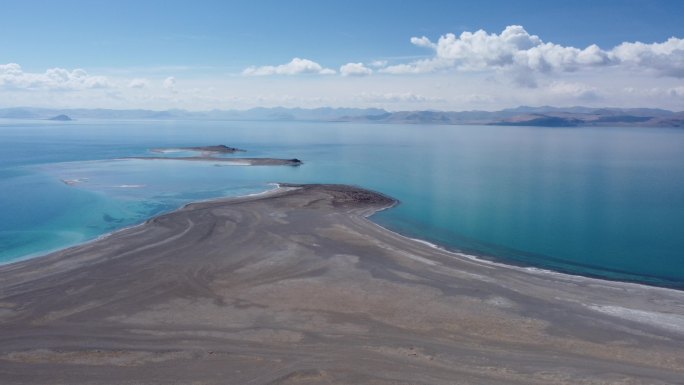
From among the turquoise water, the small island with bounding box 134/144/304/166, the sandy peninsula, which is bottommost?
the sandy peninsula

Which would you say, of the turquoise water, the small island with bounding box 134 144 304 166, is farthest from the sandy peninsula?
the small island with bounding box 134 144 304 166

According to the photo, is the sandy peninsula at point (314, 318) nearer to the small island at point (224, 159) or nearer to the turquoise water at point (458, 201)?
the turquoise water at point (458, 201)

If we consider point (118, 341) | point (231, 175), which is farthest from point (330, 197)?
point (118, 341)

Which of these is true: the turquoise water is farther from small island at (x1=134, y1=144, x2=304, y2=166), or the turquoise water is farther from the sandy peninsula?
the sandy peninsula

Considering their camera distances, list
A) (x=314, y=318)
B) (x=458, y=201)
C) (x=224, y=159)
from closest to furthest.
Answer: (x=314, y=318), (x=458, y=201), (x=224, y=159)

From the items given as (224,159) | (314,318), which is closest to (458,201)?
(314,318)

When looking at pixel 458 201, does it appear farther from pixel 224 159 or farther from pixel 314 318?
pixel 224 159

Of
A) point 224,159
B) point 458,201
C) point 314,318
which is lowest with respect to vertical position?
point 314,318

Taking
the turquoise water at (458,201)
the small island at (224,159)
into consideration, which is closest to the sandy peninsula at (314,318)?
the turquoise water at (458,201)
